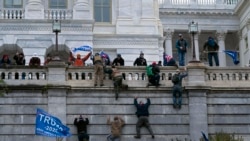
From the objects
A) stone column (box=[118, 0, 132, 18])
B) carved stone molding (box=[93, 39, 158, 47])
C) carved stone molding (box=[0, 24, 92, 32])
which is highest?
stone column (box=[118, 0, 132, 18])

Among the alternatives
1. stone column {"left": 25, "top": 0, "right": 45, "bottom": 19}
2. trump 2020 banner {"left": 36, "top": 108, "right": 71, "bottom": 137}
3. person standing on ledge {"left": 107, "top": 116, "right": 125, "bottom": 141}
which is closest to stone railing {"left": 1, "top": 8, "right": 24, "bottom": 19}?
stone column {"left": 25, "top": 0, "right": 45, "bottom": 19}

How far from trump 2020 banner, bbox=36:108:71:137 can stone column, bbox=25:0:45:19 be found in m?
19.8

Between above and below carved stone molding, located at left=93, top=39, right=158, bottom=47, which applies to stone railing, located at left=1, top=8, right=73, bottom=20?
above

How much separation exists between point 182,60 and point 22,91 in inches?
368

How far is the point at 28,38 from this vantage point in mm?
51281

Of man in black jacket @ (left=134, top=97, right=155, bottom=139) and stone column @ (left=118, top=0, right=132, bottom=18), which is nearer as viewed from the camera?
man in black jacket @ (left=134, top=97, right=155, bottom=139)

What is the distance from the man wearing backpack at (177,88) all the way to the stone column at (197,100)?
0.52 m

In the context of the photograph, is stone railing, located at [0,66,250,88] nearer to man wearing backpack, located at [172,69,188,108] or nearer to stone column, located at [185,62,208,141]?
stone column, located at [185,62,208,141]

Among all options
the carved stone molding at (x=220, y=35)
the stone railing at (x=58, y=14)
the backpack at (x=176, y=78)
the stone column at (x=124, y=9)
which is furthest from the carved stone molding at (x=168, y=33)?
the backpack at (x=176, y=78)

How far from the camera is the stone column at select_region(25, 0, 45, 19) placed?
51.9 metres

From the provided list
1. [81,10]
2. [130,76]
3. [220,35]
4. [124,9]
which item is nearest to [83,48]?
[81,10]

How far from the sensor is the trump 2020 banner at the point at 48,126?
1275 inches

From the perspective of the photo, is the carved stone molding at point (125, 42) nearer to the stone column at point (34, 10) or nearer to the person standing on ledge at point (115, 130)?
the stone column at point (34, 10)

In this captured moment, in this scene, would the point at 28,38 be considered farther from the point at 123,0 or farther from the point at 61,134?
the point at 61,134
